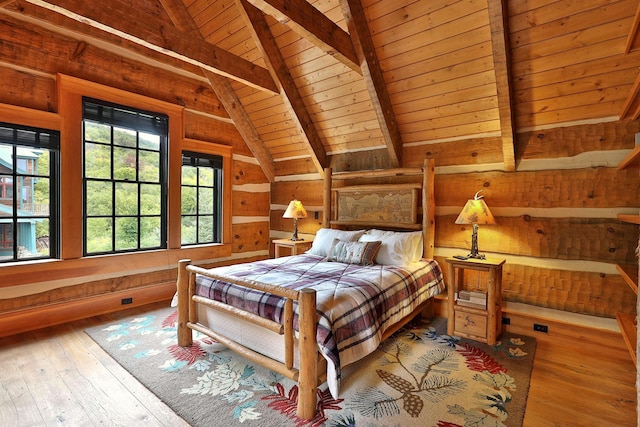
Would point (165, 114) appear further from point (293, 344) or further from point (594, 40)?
point (594, 40)

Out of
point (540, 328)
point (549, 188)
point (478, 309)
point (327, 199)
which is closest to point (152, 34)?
point (327, 199)

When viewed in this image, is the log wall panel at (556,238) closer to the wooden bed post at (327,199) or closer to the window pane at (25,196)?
the wooden bed post at (327,199)

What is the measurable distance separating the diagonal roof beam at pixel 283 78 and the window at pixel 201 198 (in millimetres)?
1390

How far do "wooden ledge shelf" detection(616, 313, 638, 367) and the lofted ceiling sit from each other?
1.39 m

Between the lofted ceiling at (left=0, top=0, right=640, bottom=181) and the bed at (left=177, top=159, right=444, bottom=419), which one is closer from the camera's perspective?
the bed at (left=177, top=159, right=444, bottom=419)

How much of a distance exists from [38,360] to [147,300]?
57.0 inches

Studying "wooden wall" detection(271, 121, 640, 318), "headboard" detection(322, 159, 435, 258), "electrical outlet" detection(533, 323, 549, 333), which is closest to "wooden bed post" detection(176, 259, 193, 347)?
"headboard" detection(322, 159, 435, 258)

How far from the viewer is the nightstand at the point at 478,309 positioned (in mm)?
2814

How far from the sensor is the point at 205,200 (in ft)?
15.1

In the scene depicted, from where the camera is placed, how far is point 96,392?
2.07m

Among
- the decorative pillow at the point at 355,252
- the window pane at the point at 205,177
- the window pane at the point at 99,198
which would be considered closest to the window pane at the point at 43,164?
the window pane at the point at 99,198

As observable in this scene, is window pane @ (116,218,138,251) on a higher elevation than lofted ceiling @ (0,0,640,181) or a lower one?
lower

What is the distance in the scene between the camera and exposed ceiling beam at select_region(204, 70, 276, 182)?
444 centimetres

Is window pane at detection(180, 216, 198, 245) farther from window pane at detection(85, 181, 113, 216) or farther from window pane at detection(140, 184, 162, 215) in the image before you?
window pane at detection(85, 181, 113, 216)
